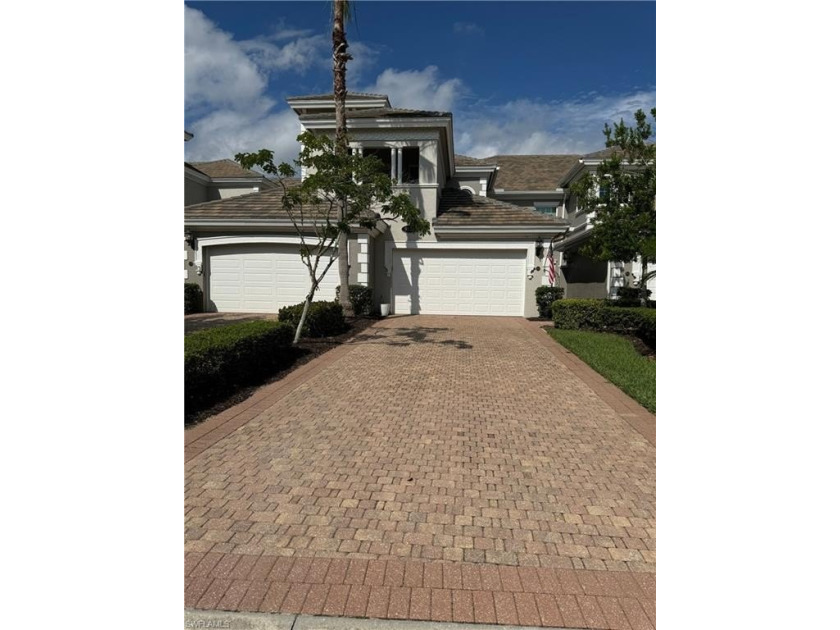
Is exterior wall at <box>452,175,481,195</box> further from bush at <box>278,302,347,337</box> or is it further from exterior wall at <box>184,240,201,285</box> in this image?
bush at <box>278,302,347,337</box>

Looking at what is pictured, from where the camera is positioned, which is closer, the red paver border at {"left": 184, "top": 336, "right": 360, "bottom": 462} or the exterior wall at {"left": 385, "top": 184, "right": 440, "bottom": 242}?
the red paver border at {"left": 184, "top": 336, "right": 360, "bottom": 462}

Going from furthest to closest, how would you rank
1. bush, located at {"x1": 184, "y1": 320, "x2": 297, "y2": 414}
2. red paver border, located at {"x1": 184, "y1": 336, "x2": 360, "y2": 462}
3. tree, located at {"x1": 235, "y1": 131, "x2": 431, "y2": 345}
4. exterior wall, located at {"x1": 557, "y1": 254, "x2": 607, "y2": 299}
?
exterior wall, located at {"x1": 557, "y1": 254, "x2": 607, "y2": 299} → tree, located at {"x1": 235, "y1": 131, "x2": 431, "y2": 345} → bush, located at {"x1": 184, "y1": 320, "x2": 297, "y2": 414} → red paver border, located at {"x1": 184, "y1": 336, "x2": 360, "y2": 462}

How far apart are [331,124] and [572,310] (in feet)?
36.0

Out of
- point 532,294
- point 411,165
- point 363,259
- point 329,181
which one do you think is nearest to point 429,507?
point 329,181

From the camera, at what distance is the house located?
53.7 ft

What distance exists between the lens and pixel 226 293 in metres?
16.7

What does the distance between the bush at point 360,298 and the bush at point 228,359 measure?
21.4 feet

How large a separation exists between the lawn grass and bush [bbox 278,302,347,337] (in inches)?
224

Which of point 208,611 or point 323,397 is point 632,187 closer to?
point 323,397

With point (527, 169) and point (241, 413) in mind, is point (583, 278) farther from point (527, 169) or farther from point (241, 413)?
point (241, 413)

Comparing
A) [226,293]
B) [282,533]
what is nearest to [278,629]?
[282,533]

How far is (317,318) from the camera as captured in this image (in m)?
11.2

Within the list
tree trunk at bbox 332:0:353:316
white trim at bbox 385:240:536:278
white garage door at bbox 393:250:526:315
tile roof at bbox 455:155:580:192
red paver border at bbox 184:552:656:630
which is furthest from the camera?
tile roof at bbox 455:155:580:192

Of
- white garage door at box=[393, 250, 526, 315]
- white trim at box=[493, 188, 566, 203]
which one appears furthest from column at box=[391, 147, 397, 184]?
white trim at box=[493, 188, 566, 203]
